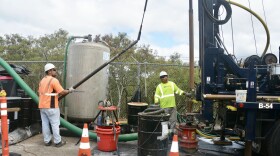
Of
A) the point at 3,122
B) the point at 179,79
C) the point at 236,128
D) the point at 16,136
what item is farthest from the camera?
the point at 179,79

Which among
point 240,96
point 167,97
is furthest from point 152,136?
point 167,97

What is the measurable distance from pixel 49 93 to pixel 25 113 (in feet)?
4.26

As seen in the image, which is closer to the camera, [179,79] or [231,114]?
[231,114]

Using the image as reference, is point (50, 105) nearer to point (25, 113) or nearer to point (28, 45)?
point (25, 113)

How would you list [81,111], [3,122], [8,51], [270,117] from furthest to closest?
[8,51] < [81,111] < [270,117] < [3,122]

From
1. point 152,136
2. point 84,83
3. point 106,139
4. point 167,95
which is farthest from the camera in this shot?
point 167,95

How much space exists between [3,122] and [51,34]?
25.7m

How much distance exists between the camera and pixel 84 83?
27.4 ft

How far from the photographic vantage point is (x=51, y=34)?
98.5ft

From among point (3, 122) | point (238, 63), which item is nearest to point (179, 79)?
point (238, 63)

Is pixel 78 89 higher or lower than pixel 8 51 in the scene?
lower

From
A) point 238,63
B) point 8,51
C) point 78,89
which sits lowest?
point 78,89

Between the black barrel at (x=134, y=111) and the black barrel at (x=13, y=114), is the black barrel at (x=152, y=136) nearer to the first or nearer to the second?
the black barrel at (x=134, y=111)

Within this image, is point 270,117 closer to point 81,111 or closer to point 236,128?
point 236,128
